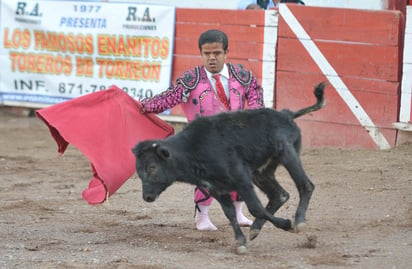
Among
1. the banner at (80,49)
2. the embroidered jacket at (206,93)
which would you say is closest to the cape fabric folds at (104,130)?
the embroidered jacket at (206,93)

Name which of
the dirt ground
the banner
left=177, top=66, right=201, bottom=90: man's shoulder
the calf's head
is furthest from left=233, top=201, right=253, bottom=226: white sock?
the banner

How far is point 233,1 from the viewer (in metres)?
12.7

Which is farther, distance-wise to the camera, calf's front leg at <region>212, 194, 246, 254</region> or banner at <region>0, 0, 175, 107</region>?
banner at <region>0, 0, 175, 107</region>

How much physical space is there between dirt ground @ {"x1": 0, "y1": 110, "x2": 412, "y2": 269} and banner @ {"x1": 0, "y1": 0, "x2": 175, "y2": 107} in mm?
1959

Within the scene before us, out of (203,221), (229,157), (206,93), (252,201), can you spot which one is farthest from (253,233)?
(206,93)

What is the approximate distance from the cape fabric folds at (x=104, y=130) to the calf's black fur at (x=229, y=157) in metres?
1.01

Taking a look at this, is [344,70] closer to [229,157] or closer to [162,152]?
[229,157]

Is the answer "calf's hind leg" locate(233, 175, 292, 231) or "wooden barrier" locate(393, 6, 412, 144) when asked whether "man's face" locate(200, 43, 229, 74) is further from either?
"wooden barrier" locate(393, 6, 412, 144)

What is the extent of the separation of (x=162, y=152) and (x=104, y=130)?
1.34 metres

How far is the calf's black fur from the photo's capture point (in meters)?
5.66

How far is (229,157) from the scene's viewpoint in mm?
5684

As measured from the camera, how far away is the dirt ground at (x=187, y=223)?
5664mm

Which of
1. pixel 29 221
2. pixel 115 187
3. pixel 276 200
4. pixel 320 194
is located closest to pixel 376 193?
pixel 320 194

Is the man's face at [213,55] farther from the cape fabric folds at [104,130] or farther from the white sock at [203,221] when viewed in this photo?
the white sock at [203,221]
